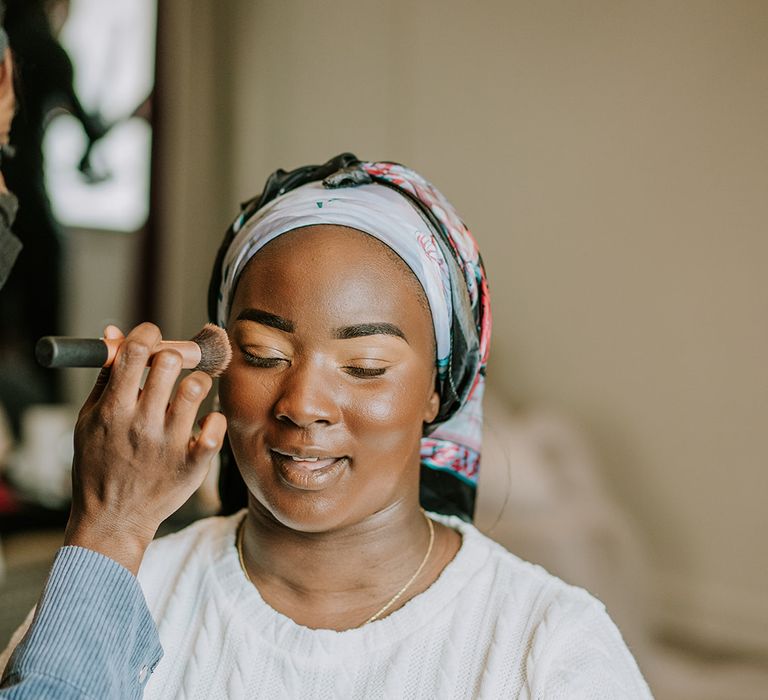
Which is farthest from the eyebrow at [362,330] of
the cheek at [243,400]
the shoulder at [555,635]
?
the shoulder at [555,635]

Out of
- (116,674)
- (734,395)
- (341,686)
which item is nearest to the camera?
(116,674)

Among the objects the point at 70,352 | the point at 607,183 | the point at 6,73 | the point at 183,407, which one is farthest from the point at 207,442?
the point at 607,183

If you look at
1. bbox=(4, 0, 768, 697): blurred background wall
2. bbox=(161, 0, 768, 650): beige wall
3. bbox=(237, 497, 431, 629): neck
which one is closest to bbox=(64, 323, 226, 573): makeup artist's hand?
bbox=(237, 497, 431, 629): neck

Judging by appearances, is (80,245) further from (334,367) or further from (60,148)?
(334,367)

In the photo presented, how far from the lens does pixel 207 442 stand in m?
0.90

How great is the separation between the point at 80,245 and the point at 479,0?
1741mm

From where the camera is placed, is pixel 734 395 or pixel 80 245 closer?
pixel 734 395

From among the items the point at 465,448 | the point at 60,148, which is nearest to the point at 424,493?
the point at 465,448

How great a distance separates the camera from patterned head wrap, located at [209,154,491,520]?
1.22m

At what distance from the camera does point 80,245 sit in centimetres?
352

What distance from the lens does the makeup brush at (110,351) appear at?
2.77 feet

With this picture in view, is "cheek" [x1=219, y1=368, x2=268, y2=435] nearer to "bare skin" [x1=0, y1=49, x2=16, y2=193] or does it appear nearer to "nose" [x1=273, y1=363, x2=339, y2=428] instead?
"nose" [x1=273, y1=363, x2=339, y2=428]

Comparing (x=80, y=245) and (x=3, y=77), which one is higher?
(x=3, y=77)

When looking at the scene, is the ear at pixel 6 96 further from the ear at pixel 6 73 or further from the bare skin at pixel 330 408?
the bare skin at pixel 330 408
